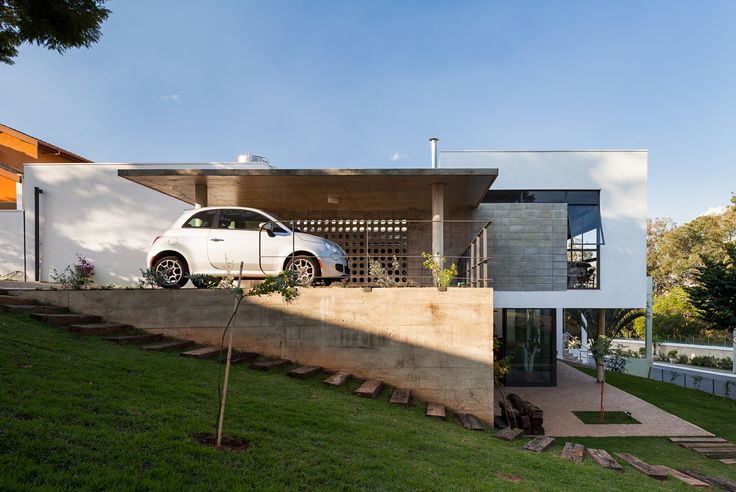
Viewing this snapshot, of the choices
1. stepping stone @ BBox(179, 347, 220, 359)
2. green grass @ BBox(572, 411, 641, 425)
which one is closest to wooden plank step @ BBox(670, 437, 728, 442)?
green grass @ BBox(572, 411, 641, 425)

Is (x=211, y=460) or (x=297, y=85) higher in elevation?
(x=297, y=85)

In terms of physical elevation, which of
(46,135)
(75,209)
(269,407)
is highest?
(46,135)

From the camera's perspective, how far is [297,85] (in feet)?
57.2

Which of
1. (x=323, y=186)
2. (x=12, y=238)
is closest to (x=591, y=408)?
(x=323, y=186)

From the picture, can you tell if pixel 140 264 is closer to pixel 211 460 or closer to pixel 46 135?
pixel 46 135

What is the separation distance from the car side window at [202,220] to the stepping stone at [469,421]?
573cm

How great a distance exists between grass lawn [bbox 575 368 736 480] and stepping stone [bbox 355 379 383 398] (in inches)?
176

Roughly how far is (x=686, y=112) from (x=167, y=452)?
25223 millimetres

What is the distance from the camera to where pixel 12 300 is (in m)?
8.06

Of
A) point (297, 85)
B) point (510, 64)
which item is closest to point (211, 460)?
point (510, 64)

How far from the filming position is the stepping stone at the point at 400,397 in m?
7.51

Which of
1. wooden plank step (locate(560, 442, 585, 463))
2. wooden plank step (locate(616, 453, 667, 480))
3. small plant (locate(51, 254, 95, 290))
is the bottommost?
wooden plank step (locate(616, 453, 667, 480))

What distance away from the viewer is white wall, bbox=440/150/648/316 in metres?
14.4

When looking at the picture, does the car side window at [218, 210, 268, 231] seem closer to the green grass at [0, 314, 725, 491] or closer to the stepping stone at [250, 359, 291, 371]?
the stepping stone at [250, 359, 291, 371]
